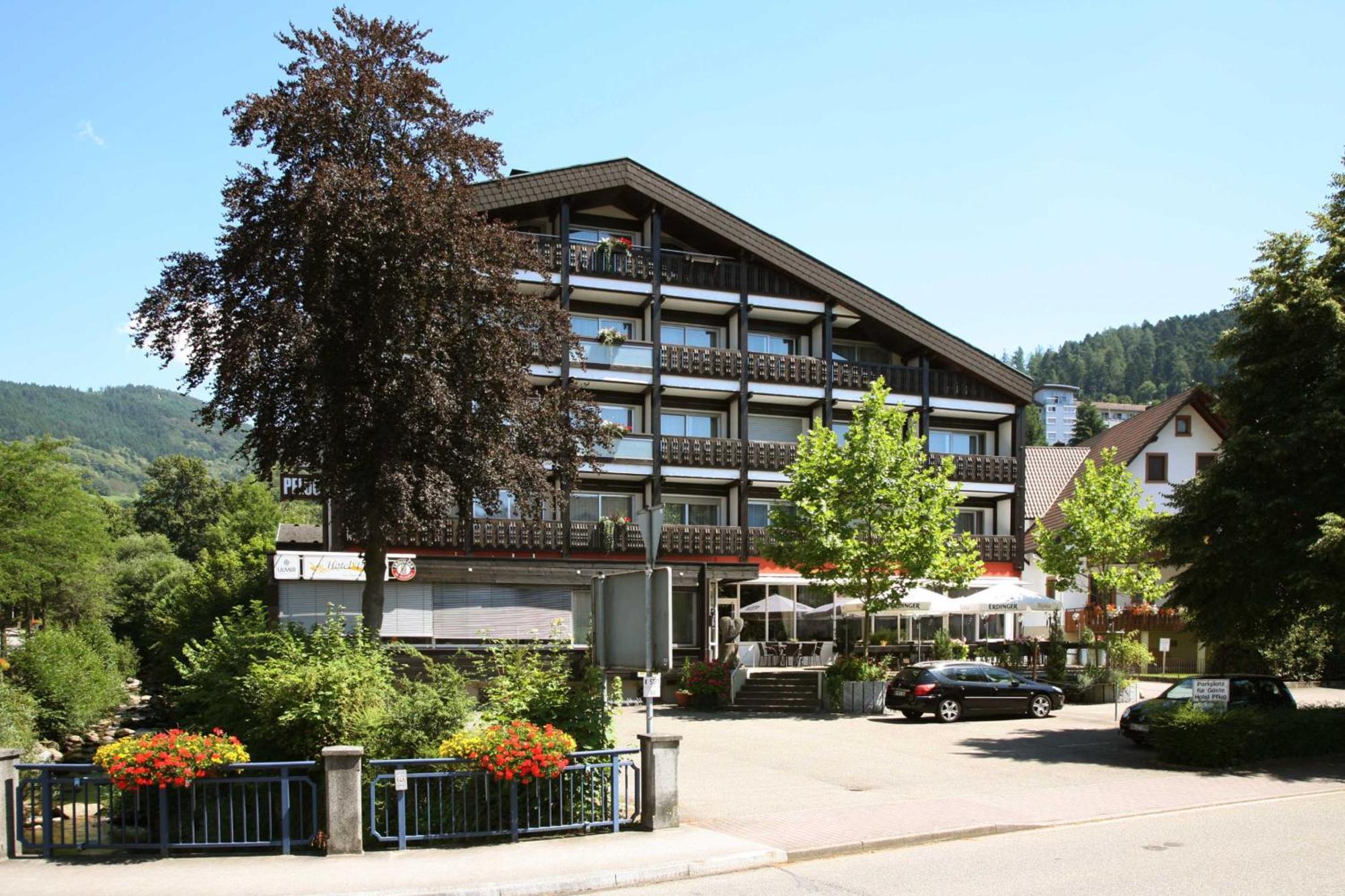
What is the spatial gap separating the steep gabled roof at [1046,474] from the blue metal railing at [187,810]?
44.3 metres

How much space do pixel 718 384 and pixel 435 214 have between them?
19.9 metres

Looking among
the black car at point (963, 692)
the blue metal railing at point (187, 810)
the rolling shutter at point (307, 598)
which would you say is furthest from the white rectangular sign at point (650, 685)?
the rolling shutter at point (307, 598)

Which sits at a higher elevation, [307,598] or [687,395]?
[687,395]

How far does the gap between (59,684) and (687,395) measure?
20.3 m

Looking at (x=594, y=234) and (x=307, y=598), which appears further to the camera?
(x=594, y=234)

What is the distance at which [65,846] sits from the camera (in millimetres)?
11734

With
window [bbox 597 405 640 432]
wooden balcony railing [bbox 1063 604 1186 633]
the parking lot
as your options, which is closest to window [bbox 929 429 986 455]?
wooden balcony railing [bbox 1063 604 1186 633]

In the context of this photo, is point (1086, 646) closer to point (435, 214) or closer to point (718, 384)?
point (718, 384)

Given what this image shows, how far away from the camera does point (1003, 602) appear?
33.4 m

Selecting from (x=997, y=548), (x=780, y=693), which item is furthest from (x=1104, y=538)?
(x=780, y=693)

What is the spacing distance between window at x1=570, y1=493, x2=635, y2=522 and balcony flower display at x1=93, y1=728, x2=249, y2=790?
80.9 feet

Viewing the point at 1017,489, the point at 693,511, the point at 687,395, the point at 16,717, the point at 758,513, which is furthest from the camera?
the point at 1017,489

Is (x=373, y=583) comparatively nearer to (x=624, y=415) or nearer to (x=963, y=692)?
(x=963, y=692)

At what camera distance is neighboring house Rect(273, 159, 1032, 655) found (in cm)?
3384
